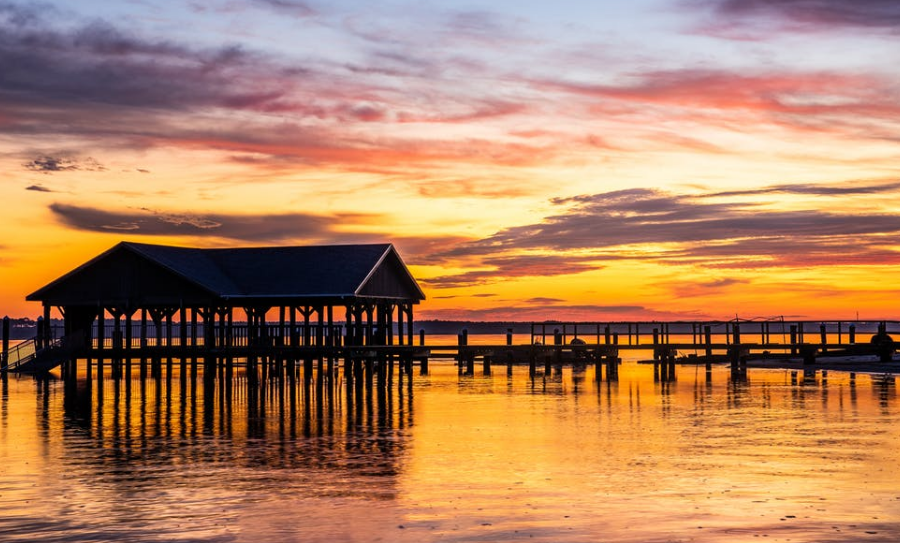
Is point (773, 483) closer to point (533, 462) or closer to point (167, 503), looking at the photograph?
point (533, 462)

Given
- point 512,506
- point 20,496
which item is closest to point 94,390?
point 20,496

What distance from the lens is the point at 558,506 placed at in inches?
689

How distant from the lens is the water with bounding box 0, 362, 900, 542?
15875 millimetres

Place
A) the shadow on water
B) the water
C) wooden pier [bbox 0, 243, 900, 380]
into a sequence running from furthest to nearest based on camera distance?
wooden pier [bbox 0, 243, 900, 380], the shadow on water, the water

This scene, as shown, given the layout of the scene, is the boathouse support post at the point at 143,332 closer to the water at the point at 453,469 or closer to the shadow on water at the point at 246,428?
the shadow on water at the point at 246,428

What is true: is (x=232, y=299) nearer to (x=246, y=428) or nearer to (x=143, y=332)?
(x=143, y=332)

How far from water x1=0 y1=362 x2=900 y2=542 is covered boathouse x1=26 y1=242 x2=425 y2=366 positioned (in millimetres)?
15689

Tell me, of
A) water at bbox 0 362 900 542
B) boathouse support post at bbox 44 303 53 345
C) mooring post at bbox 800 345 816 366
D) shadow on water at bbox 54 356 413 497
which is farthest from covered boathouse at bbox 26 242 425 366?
mooring post at bbox 800 345 816 366

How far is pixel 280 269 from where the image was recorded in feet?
200

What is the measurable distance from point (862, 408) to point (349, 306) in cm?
2862

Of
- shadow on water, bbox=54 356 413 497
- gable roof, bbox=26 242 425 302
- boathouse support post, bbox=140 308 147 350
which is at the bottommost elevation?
shadow on water, bbox=54 356 413 497

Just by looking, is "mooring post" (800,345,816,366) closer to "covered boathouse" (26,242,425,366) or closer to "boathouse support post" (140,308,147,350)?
"covered boathouse" (26,242,425,366)

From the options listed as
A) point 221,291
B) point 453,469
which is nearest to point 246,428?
point 453,469

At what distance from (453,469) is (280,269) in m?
40.4
